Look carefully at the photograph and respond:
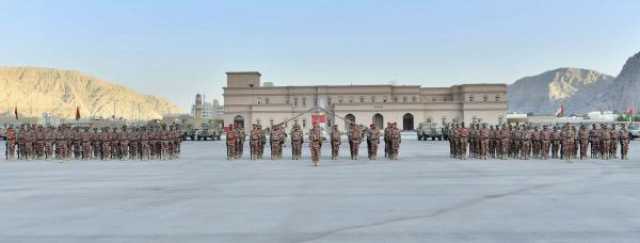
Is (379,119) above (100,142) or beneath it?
above

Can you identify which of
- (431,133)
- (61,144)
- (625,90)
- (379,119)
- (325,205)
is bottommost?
(325,205)

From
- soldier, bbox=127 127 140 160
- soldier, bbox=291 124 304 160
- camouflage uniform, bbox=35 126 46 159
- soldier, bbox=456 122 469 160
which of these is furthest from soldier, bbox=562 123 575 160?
camouflage uniform, bbox=35 126 46 159

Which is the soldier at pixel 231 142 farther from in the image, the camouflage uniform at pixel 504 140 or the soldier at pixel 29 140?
the camouflage uniform at pixel 504 140

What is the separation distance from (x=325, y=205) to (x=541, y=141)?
13496 mm

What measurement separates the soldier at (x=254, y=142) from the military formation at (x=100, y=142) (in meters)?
3.17

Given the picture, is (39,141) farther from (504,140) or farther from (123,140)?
(504,140)

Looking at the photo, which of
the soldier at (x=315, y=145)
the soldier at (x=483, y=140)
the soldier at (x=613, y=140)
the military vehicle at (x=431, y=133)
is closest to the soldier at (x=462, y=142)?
the soldier at (x=483, y=140)

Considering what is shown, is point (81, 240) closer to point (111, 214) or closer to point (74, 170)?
point (111, 214)

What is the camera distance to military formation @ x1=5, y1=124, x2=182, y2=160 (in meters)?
22.3

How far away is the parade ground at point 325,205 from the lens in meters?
7.50

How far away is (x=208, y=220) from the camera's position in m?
8.49

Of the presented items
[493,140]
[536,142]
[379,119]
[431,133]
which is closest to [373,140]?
[493,140]

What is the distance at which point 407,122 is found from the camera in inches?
3172

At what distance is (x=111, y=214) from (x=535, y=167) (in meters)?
12.1
